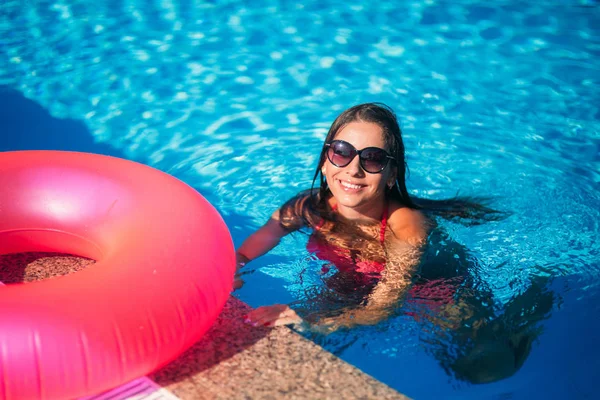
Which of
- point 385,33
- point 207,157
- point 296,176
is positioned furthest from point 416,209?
point 385,33

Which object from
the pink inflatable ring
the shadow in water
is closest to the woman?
the pink inflatable ring

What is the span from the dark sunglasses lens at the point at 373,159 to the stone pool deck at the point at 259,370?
2.98 feet

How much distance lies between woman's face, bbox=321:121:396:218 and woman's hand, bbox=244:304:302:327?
688mm

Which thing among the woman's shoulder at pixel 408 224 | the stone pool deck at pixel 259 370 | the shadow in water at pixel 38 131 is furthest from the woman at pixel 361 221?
the shadow in water at pixel 38 131

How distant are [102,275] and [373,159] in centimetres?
145

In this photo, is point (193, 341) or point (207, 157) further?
point (207, 157)

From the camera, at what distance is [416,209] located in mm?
3816

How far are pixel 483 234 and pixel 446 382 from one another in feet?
4.54

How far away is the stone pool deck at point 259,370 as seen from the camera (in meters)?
2.67

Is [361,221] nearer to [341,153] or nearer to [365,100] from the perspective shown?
[341,153]

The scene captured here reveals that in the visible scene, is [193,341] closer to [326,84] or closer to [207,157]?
[207,157]

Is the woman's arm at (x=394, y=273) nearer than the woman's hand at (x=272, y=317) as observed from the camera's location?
No

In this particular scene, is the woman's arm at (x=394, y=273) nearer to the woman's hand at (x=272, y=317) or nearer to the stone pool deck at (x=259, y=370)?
the woman's hand at (x=272, y=317)

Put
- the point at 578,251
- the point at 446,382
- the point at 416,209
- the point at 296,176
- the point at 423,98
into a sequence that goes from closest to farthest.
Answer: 1. the point at 446,382
2. the point at 416,209
3. the point at 578,251
4. the point at 296,176
5. the point at 423,98
